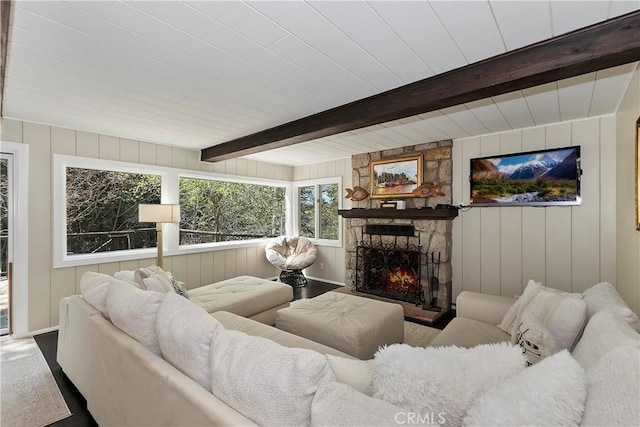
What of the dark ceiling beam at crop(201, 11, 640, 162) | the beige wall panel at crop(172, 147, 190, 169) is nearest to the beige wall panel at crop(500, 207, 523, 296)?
the dark ceiling beam at crop(201, 11, 640, 162)

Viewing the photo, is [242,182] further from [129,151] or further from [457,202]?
[457,202]

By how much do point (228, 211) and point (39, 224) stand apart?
2507 millimetres

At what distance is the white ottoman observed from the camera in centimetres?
279


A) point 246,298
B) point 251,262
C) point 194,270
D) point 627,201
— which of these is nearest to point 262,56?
point 246,298

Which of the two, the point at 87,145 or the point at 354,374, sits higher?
the point at 87,145

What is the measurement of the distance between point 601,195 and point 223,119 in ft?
13.5

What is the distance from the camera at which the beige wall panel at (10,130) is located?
3039 mm

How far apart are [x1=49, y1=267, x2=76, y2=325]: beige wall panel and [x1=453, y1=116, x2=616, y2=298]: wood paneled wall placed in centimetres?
494

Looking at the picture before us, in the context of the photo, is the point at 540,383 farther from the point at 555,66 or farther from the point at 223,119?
the point at 223,119

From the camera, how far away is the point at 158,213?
11.9 feet

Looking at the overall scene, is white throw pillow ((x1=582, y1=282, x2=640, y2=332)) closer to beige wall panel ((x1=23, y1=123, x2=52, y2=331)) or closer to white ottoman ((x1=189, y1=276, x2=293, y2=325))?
white ottoman ((x1=189, y1=276, x2=293, y2=325))

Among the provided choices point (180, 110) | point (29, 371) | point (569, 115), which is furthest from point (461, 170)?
point (29, 371)

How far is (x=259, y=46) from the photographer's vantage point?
174 cm

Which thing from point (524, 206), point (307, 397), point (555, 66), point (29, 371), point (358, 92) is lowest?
point (29, 371)
